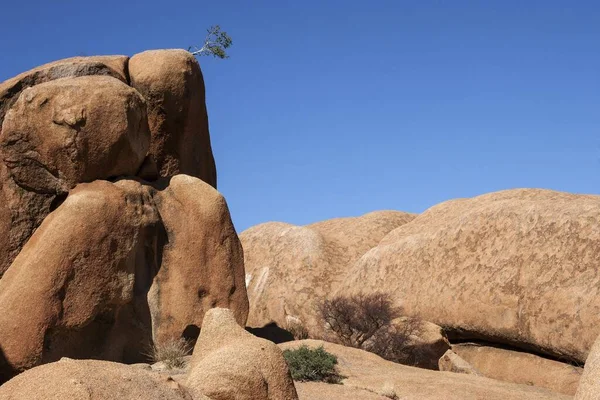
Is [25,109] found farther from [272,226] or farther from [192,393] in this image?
[272,226]

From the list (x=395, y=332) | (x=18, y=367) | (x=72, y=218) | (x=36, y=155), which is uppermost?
(x=36, y=155)

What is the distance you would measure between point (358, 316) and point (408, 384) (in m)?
6.58

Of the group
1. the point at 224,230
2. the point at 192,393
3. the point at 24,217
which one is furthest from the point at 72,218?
the point at 192,393

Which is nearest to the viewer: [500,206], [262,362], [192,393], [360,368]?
[192,393]

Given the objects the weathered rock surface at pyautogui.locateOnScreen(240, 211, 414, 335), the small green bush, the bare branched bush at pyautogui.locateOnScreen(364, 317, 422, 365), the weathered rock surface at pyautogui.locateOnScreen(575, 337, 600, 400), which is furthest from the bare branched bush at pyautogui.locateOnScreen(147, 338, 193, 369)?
the weathered rock surface at pyautogui.locateOnScreen(575, 337, 600, 400)

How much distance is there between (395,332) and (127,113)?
24.9 ft

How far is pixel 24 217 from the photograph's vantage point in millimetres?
16328

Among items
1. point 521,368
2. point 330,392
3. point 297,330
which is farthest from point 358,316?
point 330,392

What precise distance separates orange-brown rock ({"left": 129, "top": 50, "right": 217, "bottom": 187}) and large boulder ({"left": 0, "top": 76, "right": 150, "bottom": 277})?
222cm

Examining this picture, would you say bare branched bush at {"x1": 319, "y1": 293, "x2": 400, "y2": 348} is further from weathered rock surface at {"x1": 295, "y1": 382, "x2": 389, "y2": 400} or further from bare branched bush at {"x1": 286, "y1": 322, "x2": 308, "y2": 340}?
weathered rock surface at {"x1": 295, "y1": 382, "x2": 389, "y2": 400}

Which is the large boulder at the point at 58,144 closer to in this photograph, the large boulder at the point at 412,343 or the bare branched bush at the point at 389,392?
the bare branched bush at the point at 389,392

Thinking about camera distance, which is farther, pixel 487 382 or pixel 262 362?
pixel 487 382

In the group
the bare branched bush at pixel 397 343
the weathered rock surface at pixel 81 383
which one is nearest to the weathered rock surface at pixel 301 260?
Answer: the bare branched bush at pixel 397 343

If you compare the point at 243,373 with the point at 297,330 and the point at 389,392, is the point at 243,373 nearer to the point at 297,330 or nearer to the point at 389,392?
the point at 389,392
